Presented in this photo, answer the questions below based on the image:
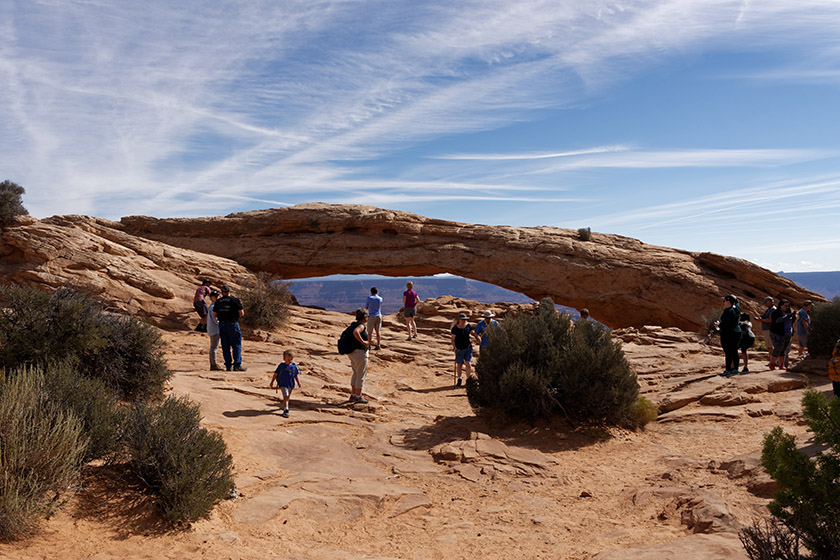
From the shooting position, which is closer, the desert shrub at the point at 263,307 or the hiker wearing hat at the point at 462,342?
the hiker wearing hat at the point at 462,342

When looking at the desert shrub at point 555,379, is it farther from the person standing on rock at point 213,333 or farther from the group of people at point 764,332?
the person standing on rock at point 213,333

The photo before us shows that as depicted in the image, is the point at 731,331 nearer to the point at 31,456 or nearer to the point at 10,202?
the point at 31,456

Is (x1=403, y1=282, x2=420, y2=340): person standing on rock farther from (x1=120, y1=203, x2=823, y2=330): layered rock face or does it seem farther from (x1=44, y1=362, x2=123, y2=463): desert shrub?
(x1=44, y1=362, x2=123, y2=463): desert shrub

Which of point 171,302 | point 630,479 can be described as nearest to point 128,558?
point 630,479

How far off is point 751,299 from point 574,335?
1834 centimetres

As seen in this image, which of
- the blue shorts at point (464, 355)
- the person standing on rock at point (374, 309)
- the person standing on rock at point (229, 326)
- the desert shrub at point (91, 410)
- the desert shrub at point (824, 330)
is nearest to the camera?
the desert shrub at point (91, 410)

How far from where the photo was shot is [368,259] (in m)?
26.7

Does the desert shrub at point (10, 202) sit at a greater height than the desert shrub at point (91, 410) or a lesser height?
greater

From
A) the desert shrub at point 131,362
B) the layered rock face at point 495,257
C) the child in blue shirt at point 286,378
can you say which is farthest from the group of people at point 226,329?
the layered rock face at point 495,257

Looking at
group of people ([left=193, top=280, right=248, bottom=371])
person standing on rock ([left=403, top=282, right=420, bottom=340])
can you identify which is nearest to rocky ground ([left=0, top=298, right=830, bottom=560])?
group of people ([left=193, top=280, right=248, bottom=371])

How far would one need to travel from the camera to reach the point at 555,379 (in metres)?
9.76

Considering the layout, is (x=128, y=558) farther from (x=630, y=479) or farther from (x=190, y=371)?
(x=190, y=371)

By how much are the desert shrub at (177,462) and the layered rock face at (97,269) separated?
1175 cm

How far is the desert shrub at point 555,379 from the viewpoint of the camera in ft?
31.3
